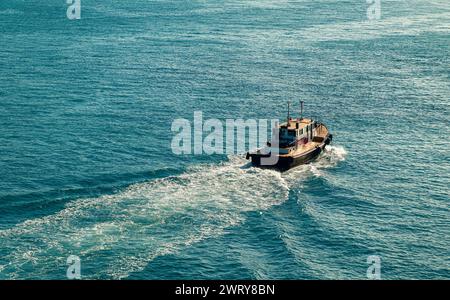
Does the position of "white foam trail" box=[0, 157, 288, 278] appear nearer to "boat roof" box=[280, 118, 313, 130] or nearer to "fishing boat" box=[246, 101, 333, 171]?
"fishing boat" box=[246, 101, 333, 171]

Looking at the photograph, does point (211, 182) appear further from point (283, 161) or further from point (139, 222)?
point (139, 222)

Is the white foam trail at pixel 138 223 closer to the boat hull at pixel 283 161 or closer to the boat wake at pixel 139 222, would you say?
the boat wake at pixel 139 222

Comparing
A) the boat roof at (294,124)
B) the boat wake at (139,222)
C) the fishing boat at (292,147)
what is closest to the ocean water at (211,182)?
the boat wake at (139,222)

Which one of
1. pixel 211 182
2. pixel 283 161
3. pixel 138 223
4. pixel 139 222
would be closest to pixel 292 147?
pixel 283 161

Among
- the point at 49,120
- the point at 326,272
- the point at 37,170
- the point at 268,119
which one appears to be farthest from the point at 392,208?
the point at 49,120

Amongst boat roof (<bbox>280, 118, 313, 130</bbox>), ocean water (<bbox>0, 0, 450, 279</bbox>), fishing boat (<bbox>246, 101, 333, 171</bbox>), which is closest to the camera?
ocean water (<bbox>0, 0, 450, 279</bbox>)

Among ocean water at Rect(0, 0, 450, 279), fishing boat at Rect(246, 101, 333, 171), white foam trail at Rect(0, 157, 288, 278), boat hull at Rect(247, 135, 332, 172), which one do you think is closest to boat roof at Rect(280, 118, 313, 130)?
fishing boat at Rect(246, 101, 333, 171)

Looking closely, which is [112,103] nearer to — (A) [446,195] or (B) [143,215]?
(B) [143,215]
